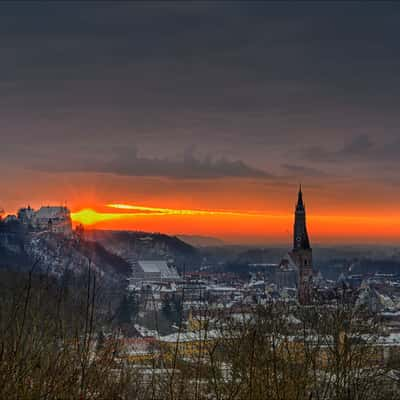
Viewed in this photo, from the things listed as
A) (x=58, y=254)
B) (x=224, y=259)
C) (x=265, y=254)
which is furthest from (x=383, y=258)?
(x=58, y=254)

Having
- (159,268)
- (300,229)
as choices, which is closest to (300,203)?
(300,229)

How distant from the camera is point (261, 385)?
4250 millimetres

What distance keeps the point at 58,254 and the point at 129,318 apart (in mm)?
34854

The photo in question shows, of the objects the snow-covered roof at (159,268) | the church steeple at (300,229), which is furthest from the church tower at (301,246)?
the snow-covered roof at (159,268)

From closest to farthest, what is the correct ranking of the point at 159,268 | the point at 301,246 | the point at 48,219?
1. the point at 301,246
2. the point at 48,219
3. the point at 159,268

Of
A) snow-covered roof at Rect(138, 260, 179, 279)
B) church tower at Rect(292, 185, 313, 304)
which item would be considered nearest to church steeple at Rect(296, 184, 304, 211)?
church tower at Rect(292, 185, 313, 304)

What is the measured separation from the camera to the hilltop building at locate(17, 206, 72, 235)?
3319 inches

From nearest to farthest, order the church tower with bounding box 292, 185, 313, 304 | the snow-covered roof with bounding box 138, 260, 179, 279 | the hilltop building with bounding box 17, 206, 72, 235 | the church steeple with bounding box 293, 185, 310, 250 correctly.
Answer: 1. the church tower with bounding box 292, 185, 313, 304
2. the church steeple with bounding box 293, 185, 310, 250
3. the hilltop building with bounding box 17, 206, 72, 235
4. the snow-covered roof with bounding box 138, 260, 179, 279

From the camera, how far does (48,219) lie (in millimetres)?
87312

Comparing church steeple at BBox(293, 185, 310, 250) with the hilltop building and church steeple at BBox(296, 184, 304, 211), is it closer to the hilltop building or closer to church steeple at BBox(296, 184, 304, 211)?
church steeple at BBox(296, 184, 304, 211)

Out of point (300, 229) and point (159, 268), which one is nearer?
point (300, 229)

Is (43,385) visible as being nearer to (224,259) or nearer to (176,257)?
Result: (176,257)

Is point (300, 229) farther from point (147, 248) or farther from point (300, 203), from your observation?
point (147, 248)

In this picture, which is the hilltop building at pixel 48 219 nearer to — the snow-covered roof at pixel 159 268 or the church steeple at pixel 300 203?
the snow-covered roof at pixel 159 268
